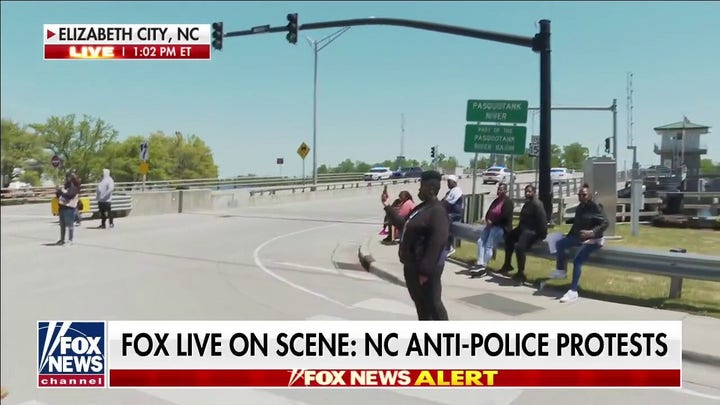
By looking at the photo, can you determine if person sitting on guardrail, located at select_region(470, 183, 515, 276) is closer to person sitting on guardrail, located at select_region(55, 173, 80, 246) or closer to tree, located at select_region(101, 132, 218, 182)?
person sitting on guardrail, located at select_region(55, 173, 80, 246)

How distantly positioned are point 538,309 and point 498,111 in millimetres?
5911

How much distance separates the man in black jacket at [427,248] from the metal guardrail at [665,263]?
13.3 feet

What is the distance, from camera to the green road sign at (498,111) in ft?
39.0

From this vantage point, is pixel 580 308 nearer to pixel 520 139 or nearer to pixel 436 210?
pixel 436 210

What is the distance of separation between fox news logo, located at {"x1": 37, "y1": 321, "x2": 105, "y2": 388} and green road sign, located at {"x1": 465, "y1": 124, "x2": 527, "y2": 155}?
8.84 metres

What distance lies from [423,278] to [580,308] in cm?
340

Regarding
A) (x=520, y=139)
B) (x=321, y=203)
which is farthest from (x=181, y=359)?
(x=321, y=203)

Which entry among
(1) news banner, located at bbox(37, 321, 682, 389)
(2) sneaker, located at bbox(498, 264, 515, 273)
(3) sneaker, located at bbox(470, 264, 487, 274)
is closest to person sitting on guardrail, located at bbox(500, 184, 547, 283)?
(2) sneaker, located at bbox(498, 264, 515, 273)

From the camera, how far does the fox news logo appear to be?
15.6ft

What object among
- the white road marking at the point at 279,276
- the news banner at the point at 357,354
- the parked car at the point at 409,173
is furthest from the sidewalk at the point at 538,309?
the parked car at the point at 409,173

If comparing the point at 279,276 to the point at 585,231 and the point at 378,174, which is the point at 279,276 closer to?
the point at 585,231

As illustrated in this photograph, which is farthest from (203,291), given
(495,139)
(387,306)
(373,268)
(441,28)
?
(441,28)

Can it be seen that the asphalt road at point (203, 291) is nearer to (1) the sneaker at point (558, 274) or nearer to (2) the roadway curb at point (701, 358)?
(2) the roadway curb at point (701, 358)

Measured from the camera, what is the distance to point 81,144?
68.1m
